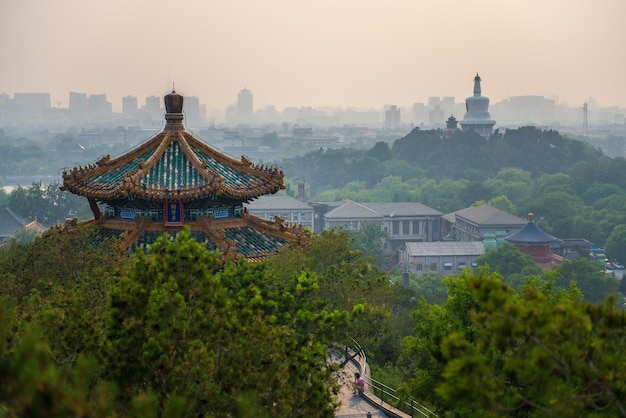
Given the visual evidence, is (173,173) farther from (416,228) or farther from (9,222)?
(416,228)

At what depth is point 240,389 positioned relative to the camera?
8.38 metres

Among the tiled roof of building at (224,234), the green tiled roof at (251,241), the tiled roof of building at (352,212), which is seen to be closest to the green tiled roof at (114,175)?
the tiled roof of building at (224,234)

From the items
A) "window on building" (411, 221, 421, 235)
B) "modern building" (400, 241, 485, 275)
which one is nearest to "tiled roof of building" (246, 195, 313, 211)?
"window on building" (411, 221, 421, 235)

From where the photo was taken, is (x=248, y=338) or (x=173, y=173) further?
(x=173, y=173)

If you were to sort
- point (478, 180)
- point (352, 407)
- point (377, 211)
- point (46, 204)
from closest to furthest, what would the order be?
point (352, 407) < point (46, 204) < point (377, 211) < point (478, 180)

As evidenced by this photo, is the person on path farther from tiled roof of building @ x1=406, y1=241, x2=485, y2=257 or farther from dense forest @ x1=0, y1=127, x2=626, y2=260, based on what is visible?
dense forest @ x1=0, y1=127, x2=626, y2=260

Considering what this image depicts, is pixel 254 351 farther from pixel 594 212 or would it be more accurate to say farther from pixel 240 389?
pixel 594 212

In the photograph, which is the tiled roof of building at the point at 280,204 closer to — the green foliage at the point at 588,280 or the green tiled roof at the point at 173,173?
the green foliage at the point at 588,280

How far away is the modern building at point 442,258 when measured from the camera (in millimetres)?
52250

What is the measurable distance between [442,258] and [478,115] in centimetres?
6367

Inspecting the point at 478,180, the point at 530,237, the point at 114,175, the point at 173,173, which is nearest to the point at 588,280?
the point at 530,237

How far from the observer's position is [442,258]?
52.6 metres

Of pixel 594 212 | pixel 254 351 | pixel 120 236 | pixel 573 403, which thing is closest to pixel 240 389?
pixel 254 351

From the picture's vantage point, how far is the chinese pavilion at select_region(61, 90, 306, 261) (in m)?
14.9
